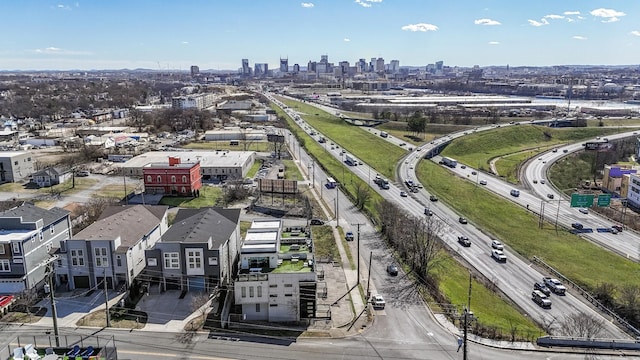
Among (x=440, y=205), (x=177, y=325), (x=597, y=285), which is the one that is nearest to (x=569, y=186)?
(x=440, y=205)

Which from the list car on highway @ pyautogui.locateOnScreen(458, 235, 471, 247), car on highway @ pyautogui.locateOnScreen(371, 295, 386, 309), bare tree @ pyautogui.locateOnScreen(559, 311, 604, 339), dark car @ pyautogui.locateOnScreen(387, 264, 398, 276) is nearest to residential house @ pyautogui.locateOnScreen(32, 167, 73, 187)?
dark car @ pyautogui.locateOnScreen(387, 264, 398, 276)

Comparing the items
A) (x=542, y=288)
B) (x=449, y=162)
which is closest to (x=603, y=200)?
(x=542, y=288)

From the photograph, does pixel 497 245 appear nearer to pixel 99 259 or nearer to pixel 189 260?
pixel 189 260

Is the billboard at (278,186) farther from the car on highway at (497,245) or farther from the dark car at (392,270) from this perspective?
the car on highway at (497,245)

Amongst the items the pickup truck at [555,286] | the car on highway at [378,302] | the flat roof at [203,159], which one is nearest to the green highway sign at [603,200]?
the pickup truck at [555,286]

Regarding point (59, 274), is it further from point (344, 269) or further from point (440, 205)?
point (440, 205)
